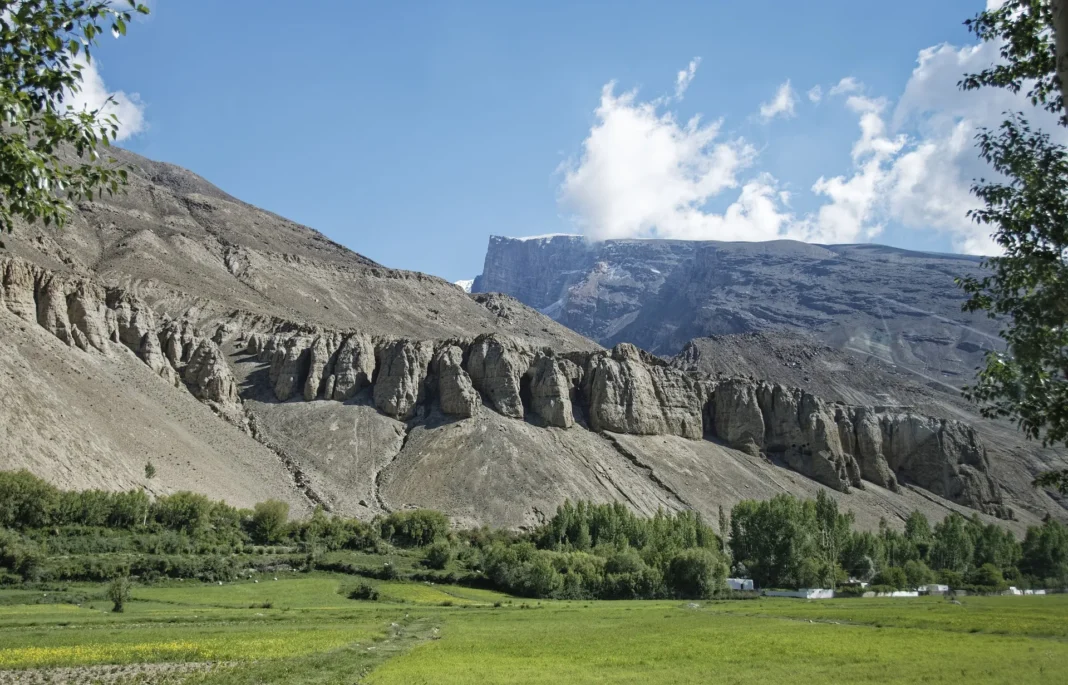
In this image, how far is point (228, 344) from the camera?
14688cm

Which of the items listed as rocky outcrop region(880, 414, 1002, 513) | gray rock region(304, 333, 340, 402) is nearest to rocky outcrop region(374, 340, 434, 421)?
gray rock region(304, 333, 340, 402)

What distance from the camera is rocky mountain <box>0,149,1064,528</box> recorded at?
10088 cm

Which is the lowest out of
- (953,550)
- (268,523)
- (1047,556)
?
(1047,556)

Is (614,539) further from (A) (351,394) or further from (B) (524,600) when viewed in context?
(A) (351,394)

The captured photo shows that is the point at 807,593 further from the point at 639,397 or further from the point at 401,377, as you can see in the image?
the point at 401,377

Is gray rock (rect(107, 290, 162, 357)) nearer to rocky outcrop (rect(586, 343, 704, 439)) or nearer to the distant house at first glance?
rocky outcrop (rect(586, 343, 704, 439))

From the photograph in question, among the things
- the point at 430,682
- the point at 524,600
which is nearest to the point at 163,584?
the point at 524,600

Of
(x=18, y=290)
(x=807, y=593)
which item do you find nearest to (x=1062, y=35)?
(x=807, y=593)

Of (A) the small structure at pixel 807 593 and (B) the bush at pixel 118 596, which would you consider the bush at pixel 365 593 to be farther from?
(A) the small structure at pixel 807 593

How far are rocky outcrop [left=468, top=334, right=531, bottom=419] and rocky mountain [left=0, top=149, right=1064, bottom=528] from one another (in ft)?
1.26

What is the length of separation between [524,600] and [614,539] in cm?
2900

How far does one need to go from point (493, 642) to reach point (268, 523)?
191 feet

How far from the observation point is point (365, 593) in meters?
Answer: 72.3

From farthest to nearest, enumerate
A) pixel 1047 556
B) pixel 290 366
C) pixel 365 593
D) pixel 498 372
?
pixel 498 372 < pixel 290 366 < pixel 1047 556 < pixel 365 593
